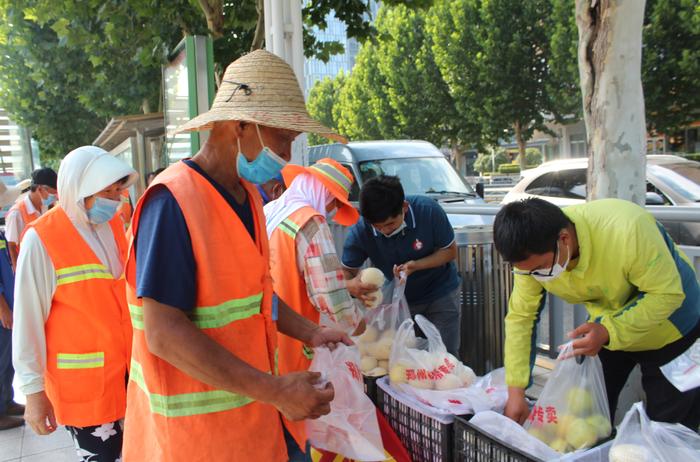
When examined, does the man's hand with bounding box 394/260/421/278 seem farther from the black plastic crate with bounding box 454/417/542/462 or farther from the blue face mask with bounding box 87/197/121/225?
the blue face mask with bounding box 87/197/121/225

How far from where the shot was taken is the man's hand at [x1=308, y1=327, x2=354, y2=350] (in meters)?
2.08

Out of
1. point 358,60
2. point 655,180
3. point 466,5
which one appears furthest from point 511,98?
point 655,180

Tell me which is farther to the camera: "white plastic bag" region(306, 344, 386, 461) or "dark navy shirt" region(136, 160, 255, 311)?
"white plastic bag" region(306, 344, 386, 461)

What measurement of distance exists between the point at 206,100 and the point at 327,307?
8.61 ft

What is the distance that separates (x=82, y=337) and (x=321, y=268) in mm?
1048

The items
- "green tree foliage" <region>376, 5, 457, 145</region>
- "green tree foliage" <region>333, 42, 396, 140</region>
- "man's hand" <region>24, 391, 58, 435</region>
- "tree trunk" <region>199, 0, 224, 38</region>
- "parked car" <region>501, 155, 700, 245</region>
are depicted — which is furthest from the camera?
"green tree foliage" <region>333, 42, 396, 140</region>

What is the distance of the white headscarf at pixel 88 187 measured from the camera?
8.24 feet

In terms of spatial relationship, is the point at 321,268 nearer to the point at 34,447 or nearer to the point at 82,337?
→ the point at 82,337

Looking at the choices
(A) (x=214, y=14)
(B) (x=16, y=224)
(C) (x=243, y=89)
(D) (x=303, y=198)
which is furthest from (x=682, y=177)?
(B) (x=16, y=224)

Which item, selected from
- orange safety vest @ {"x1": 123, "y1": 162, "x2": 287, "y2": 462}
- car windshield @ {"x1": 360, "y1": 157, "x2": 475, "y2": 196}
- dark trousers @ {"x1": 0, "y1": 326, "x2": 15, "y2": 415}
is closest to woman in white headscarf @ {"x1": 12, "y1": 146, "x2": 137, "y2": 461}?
orange safety vest @ {"x1": 123, "y1": 162, "x2": 287, "y2": 462}

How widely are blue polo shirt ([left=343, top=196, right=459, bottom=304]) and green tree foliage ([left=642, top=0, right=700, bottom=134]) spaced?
16.5m

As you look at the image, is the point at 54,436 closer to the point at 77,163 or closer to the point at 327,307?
the point at 77,163

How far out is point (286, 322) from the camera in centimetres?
205

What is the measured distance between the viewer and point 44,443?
4086mm
